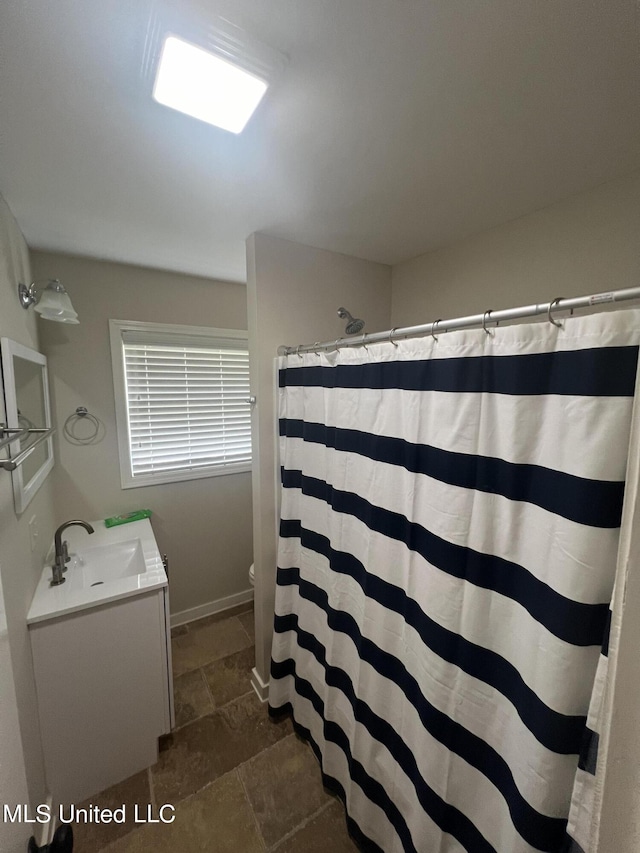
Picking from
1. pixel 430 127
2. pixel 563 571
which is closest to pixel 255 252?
pixel 430 127

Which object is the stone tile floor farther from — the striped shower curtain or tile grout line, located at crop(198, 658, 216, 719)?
the striped shower curtain

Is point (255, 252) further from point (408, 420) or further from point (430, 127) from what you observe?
point (408, 420)

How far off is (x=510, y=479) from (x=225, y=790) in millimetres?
1827

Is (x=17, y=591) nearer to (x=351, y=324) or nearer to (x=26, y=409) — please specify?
(x=26, y=409)

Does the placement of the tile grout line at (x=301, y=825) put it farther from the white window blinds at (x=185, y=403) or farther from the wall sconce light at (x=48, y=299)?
the wall sconce light at (x=48, y=299)

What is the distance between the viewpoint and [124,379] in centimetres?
218

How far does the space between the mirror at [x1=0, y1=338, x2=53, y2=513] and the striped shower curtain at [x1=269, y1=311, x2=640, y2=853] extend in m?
1.12

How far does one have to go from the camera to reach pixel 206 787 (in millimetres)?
1443

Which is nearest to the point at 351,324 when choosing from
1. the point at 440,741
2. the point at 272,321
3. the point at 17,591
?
the point at 272,321

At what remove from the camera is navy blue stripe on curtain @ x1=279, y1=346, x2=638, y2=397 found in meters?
0.61

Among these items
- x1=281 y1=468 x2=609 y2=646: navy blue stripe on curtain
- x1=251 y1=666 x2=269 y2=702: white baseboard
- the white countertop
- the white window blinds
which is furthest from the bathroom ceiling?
x1=251 y1=666 x2=269 y2=702: white baseboard

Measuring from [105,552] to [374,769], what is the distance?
1653mm

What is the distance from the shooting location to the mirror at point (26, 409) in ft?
3.81

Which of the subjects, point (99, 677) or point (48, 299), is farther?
point (48, 299)
